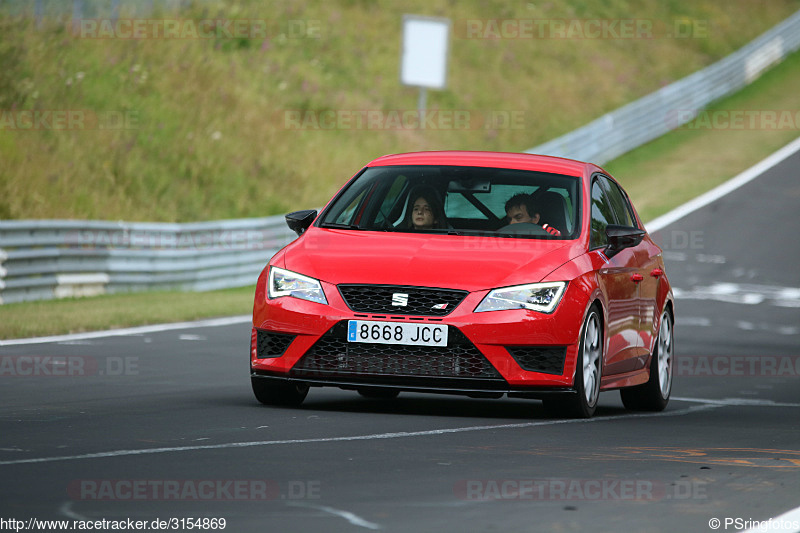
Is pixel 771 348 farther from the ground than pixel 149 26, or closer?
closer

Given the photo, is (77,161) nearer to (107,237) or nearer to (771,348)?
(107,237)

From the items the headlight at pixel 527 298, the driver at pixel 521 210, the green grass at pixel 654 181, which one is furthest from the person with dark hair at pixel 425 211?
the green grass at pixel 654 181

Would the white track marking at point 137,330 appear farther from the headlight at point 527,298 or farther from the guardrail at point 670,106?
the guardrail at point 670,106

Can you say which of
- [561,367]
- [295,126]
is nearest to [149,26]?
[295,126]

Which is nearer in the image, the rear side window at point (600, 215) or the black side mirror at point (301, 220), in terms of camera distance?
the rear side window at point (600, 215)

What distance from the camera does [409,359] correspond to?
9.11 m

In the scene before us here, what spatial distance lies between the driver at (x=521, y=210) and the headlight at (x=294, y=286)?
1566 mm

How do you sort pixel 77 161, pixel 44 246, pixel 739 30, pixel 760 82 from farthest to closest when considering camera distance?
pixel 739 30
pixel 760 82
pixel 77 161
pixel 44 246

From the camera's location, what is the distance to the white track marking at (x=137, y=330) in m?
14.4

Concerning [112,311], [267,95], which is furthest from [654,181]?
[112,311]

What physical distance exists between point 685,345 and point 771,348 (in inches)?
39.4

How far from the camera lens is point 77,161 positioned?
2772 cm

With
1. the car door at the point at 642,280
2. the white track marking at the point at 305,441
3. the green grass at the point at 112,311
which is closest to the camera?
the white track marking at the point at 305,441

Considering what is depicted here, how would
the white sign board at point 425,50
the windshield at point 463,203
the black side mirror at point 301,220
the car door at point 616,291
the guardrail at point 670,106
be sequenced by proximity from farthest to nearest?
1. the guardrail at point 670,106
2. the white sign board at point 425,50
3. the black side mirror at point 301,220
4. the windshield at point 463,203
5. the car door at point 616,291
